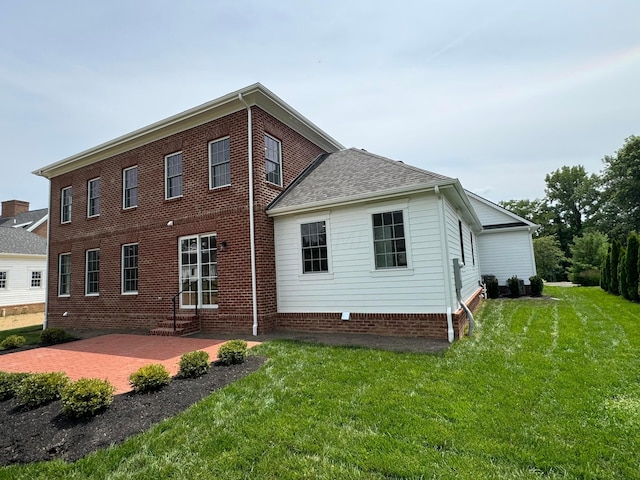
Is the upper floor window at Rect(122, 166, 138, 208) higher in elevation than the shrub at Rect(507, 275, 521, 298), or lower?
higher

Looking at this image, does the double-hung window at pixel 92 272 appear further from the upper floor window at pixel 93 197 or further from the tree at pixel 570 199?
the tree at pixel 570 199

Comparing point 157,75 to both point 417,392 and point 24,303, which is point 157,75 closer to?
point 417,392

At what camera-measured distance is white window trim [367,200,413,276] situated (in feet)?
25.3

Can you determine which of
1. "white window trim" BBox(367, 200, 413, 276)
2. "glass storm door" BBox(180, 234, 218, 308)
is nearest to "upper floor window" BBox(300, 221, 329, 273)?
"white window trim" BBox(367, 200, 413, 276)

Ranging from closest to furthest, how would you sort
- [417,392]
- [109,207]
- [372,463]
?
[372,463] < [417,392] < [109,207]

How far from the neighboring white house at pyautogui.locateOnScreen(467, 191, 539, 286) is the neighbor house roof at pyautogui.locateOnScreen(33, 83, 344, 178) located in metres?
9.12

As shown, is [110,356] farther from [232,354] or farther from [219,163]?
[219,163]

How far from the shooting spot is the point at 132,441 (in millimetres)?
3293

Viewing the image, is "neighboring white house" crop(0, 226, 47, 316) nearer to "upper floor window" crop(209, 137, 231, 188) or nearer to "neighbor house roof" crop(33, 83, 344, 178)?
"neighbor house roof" crop(33, 83, 344, 178)

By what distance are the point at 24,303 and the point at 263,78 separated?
2274 cm

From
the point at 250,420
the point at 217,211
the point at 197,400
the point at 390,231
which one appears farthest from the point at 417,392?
the point at 217,211

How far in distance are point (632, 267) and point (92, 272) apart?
21128 millimetres

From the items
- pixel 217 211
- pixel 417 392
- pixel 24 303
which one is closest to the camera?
pixel 417 392

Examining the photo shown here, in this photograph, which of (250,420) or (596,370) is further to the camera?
(596,370)
